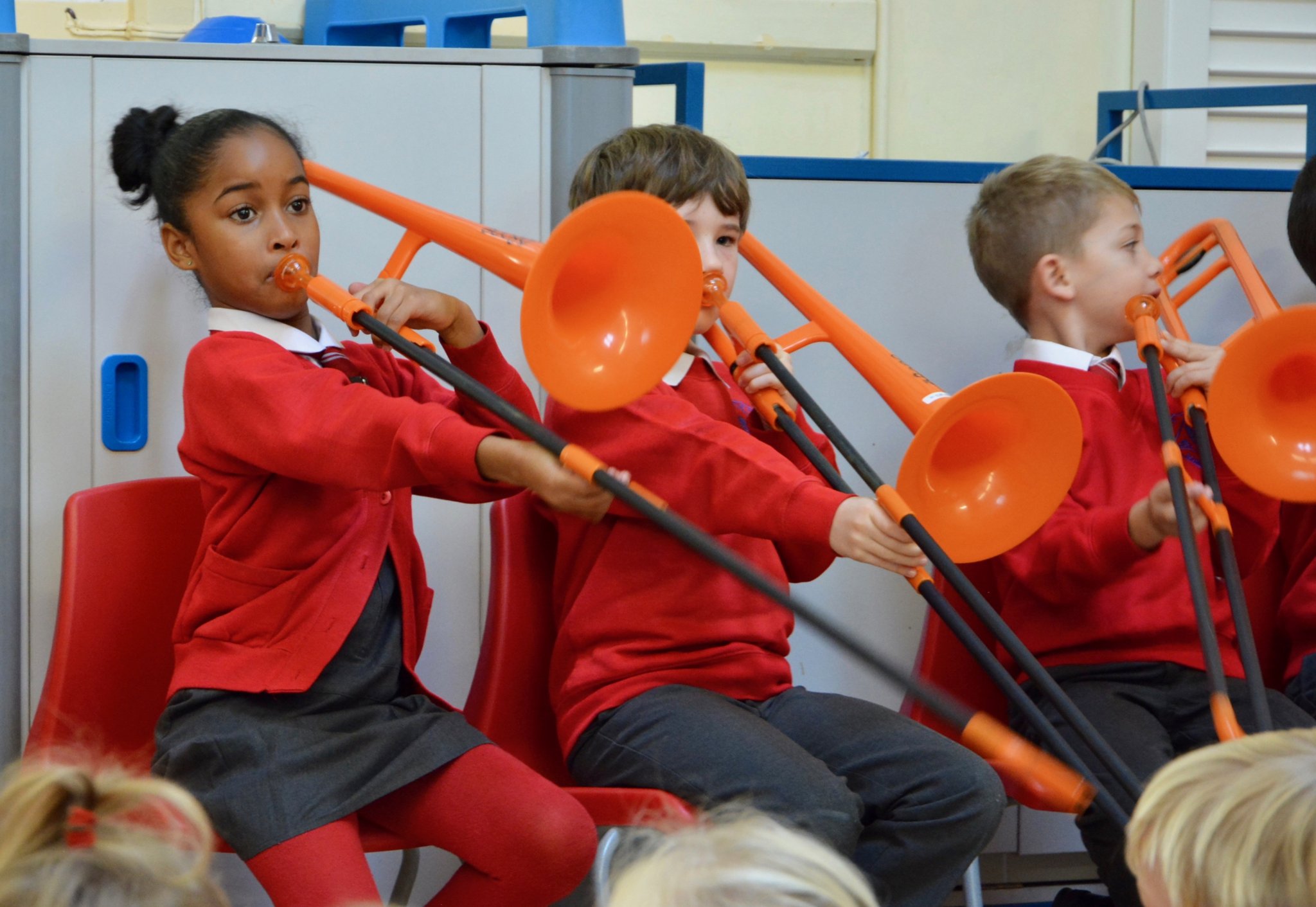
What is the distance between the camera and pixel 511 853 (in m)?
1.30

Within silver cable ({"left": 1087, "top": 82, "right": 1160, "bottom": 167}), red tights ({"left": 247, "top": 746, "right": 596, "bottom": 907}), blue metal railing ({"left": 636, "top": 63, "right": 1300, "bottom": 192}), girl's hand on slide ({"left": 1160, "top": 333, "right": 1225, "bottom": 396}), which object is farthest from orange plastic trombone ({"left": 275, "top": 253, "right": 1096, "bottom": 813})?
silver cable ({"left": 1087, "top": 82, "right": 1160, "bottom": 167})

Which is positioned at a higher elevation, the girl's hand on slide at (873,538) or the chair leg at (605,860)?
the girl's hand on slide at (873,538)

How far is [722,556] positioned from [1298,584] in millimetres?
1041

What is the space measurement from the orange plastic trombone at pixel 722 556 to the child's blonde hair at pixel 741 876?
0.40 m

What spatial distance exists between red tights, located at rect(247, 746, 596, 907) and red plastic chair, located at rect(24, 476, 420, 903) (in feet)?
0.98

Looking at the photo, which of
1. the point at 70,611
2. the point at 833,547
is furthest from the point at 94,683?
the point at 833,547

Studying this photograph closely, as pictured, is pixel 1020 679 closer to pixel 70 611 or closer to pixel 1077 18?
pixel 70 611

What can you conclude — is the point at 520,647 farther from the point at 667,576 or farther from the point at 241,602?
the point at 241,602

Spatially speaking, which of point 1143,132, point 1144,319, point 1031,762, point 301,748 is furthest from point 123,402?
point 1143,132

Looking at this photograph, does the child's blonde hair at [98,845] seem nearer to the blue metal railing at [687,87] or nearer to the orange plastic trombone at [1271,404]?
the orange plastic trombone at [1271,404]

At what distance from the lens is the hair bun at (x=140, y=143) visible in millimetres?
1553

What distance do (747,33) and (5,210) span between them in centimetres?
180

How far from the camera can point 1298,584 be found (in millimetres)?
1790

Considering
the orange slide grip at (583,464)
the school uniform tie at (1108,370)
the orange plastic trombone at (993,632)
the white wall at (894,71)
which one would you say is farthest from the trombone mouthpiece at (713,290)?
the white wall at (894,71)
